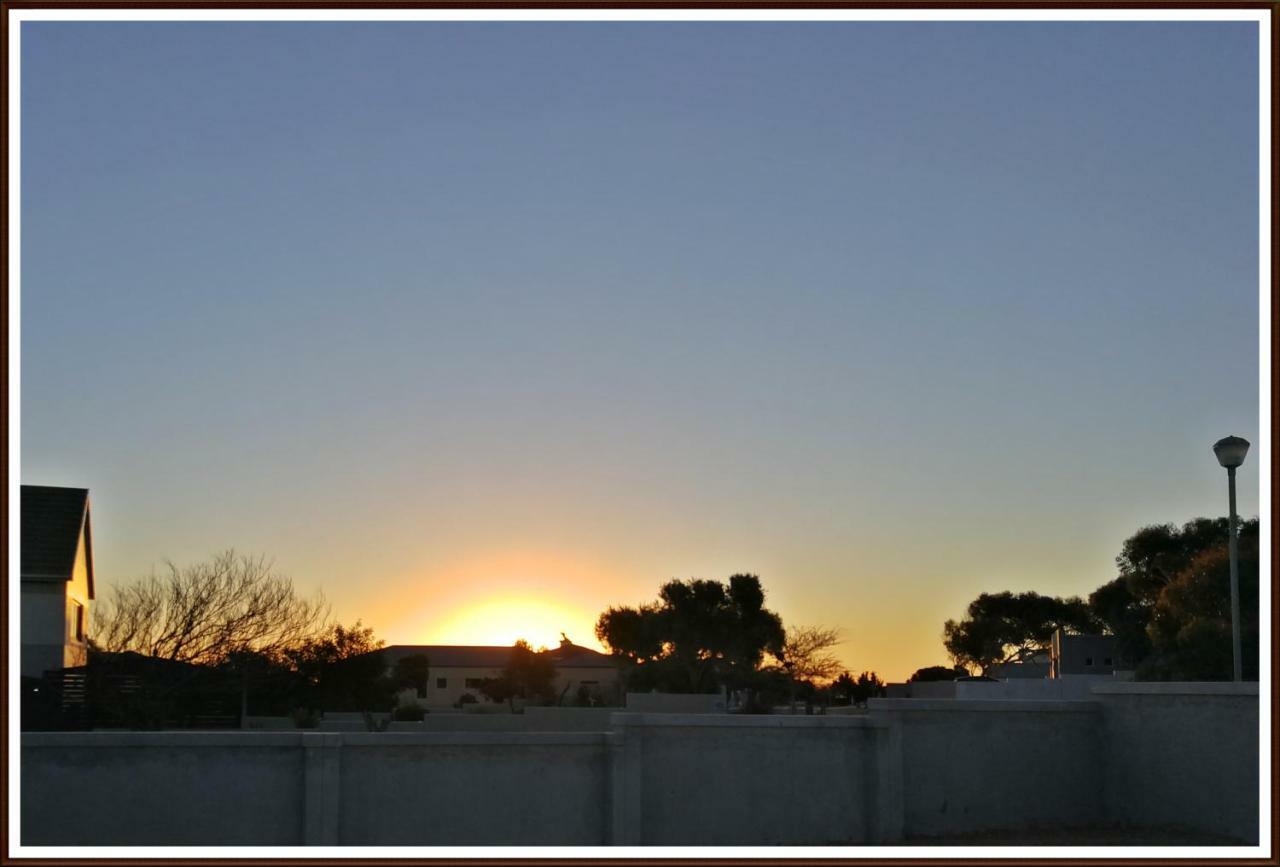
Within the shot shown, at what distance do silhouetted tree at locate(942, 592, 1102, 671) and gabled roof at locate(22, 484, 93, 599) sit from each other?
6997cm

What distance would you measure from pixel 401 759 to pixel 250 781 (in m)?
1.97

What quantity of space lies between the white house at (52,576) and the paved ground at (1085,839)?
28.8 metres

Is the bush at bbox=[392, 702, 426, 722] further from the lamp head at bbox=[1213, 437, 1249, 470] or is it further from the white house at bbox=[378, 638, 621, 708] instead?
the white house at bbox=[378, 638, 621, 708]

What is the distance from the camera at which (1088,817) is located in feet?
72.7

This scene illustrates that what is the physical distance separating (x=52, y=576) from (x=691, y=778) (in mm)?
27360

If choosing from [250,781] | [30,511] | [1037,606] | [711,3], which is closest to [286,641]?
[30,511]

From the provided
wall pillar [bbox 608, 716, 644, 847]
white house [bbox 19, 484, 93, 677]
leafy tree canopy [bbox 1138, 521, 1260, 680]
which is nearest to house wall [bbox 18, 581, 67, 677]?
white house [bbox 19, 484, 93, 677]

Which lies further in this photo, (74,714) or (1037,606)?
(1037,606)

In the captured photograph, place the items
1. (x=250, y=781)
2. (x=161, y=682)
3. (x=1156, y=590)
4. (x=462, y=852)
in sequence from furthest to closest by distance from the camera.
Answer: (x=1156, y=590), (x=161, y=682), (x=250, y=781), (x=462, y=852)

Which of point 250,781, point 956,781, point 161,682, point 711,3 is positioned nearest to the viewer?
point 711,3

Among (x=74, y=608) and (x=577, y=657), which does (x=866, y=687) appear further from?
(x=577, y=657)

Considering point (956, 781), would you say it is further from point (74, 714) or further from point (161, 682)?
point (161, 682)

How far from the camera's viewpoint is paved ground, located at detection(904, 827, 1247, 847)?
19.8 metres

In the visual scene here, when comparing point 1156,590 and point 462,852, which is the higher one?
point 1156,590
